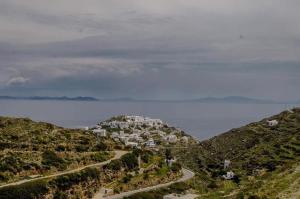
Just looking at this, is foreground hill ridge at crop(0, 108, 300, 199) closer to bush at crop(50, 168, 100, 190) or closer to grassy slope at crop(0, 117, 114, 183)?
grassy slope at crop(0, 117, 114, 183)

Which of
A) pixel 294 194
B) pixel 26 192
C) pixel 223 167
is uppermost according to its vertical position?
pixel 294 194

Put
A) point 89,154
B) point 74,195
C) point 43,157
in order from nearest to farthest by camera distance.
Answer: point 74,195
point 43,157
point 89,154

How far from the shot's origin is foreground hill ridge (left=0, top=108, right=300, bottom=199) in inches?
1576

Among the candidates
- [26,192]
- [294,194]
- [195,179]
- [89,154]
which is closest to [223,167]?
[195,179]

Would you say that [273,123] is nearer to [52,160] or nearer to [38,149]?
[38,149]

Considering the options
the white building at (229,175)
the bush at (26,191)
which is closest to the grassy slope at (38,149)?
the bush at (26,191)

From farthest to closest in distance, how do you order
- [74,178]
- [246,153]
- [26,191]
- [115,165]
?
[246,153] < [115,165] < [74,178] < [26,191]

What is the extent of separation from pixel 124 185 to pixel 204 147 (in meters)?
102

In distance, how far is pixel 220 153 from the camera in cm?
17725

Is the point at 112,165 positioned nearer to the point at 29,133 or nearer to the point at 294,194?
the point at 29,133

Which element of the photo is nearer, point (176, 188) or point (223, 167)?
point (176, 188)

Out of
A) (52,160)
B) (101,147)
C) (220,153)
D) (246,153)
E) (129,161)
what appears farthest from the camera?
(220,153)

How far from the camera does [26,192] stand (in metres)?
71.1

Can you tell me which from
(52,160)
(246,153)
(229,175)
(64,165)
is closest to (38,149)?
(52,160)
